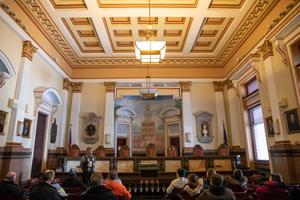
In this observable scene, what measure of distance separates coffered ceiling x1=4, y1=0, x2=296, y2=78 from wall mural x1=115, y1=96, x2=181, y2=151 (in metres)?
2.08

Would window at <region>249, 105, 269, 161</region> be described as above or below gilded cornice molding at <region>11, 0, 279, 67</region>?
below

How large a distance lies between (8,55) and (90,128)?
5225mm

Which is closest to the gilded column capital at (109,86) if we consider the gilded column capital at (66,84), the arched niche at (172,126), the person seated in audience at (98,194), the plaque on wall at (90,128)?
the plaque on wall at (90,128)

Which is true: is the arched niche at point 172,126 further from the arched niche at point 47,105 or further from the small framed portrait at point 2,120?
the small framed portrait at point 2,120

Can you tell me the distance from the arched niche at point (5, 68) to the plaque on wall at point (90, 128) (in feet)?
15.9

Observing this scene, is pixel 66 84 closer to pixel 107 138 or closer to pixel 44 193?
pixel 107 138

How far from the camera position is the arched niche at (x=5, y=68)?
220 inches

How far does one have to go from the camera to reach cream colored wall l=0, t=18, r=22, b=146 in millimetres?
5676

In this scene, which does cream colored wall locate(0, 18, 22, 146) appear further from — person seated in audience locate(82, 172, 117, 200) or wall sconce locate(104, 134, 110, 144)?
wall sconce locate(104, 134, 110, 144)

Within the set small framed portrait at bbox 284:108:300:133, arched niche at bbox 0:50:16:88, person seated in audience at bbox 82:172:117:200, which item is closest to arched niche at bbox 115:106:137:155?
arched niche at bbox 0:50:16:88

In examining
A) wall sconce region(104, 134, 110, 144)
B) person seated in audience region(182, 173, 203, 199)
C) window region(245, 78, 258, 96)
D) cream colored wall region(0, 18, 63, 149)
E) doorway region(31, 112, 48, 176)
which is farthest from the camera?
wall sconce region(104, 134, 110, 144)

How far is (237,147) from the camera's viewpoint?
31.5 feet

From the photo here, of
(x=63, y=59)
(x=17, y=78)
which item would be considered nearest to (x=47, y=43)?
(x=63, y=59)

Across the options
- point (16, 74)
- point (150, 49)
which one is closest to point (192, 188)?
point (150, 49)
